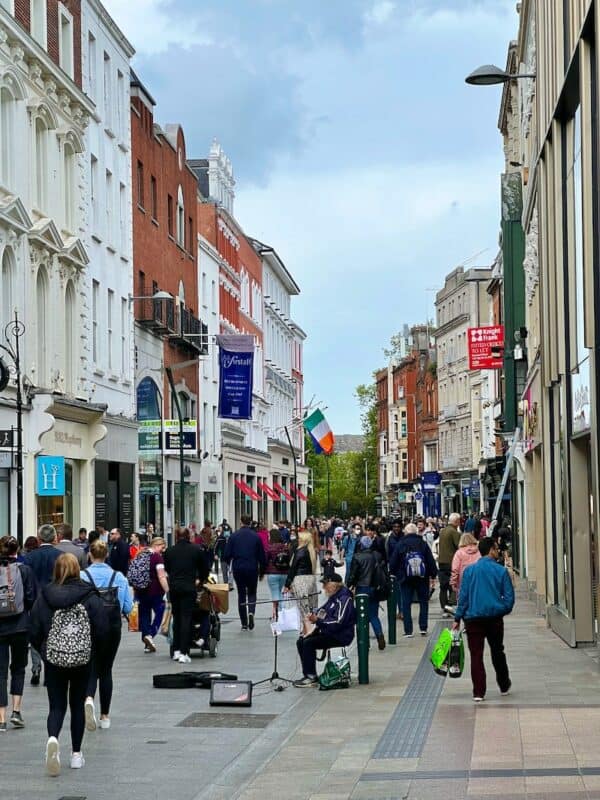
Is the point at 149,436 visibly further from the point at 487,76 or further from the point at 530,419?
the point at 487,76

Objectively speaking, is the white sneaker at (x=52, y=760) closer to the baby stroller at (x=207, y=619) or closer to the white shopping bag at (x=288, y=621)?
the white shopping bag at (x=288, y=621)

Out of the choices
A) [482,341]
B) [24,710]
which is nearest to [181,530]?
[24,710]

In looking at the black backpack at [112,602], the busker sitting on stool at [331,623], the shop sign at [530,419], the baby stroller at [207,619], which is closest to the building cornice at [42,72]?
the shop sign at [530,419]

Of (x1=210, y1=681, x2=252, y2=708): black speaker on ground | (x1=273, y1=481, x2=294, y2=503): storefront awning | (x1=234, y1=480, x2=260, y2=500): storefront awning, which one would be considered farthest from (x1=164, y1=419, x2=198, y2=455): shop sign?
(x1=273, y1=481, x2=294, y2=503): storefront awning

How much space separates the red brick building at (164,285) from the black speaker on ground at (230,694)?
93.8 ft

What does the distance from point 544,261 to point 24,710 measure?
12.8 m

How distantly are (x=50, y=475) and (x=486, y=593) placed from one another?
17427mm

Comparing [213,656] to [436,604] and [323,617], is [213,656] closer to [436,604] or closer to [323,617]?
[323,617]

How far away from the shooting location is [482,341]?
5231 cm

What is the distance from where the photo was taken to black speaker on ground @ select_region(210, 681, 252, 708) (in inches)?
586

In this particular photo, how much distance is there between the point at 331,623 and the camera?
16219 millimetres

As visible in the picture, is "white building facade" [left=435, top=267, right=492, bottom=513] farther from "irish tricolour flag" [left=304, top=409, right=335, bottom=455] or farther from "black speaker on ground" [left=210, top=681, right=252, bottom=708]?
"black speaker on ground" [left=210, top=681, right=252, bottom=708]

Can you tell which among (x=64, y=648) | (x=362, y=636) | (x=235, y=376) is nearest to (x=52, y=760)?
(x=64, y=648)

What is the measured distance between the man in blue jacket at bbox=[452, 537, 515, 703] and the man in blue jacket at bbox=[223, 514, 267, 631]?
9.38 m
